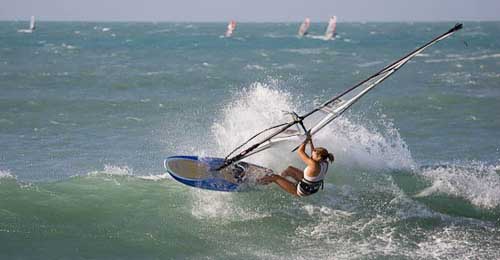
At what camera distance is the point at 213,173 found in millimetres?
9117

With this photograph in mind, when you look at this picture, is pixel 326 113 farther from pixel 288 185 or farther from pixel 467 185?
pixel 467 185

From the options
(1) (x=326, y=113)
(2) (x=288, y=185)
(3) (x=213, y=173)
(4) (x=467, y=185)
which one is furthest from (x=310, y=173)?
(4) (x=467, y=185)

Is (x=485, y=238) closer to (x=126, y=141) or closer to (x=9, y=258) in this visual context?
(x=9, y=258)

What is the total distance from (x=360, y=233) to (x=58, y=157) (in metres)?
6.75

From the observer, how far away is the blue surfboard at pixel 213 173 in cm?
906

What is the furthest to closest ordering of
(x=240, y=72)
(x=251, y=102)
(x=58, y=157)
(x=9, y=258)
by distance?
1. (x=240, y=72)
2. (x=58, y=157)
3. (x=251, y=102)
4. (x=9, y=258)

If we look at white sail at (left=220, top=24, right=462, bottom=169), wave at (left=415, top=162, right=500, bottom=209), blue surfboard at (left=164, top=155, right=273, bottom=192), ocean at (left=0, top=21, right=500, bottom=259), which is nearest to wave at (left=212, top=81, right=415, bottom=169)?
ocean at (left=0, top=21, right=500, bottom=259)

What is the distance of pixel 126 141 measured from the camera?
47.7ft

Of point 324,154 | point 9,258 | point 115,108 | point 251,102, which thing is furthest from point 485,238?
point 115,108

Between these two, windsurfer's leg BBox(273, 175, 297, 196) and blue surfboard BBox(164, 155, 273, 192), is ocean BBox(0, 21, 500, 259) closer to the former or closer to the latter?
blue surfboard BBox(164, 155, 273, 192)

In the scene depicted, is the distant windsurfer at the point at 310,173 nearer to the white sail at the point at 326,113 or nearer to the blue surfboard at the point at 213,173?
the white sail at the point at 326,113

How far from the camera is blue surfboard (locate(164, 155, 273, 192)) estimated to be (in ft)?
29.7

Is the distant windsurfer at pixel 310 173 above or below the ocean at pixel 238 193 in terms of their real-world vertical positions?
above

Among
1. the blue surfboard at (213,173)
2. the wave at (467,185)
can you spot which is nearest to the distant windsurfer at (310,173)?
the blue surfboard at (213,173)
